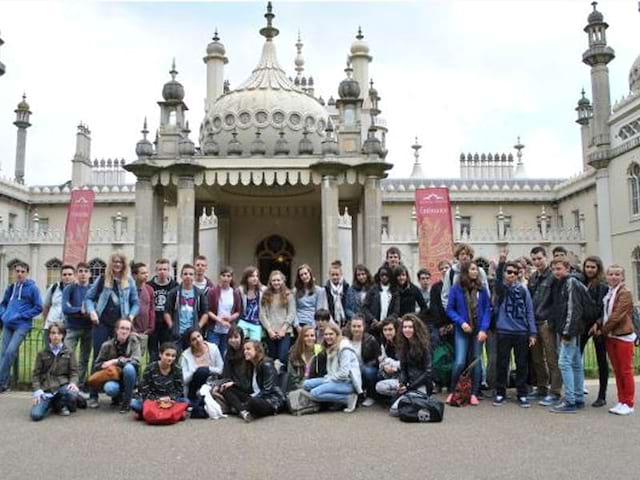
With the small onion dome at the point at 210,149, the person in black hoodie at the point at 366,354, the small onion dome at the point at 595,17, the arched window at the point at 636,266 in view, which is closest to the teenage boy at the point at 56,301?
the person in black hoodie at the point at 366,354

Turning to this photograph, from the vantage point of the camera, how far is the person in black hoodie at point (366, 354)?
7.33 metres

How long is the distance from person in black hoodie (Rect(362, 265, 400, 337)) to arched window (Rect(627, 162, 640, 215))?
947 inches

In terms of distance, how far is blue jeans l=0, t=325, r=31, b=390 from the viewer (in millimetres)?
8156

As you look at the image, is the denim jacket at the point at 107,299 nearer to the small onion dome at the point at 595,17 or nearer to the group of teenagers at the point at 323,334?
the group of teenagers at the point at 323,334

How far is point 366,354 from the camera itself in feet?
24.2

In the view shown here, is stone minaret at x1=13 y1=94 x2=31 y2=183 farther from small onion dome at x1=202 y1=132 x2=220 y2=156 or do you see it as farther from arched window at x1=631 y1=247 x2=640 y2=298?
arched window at x1=631 y1=247 x2=640 y2=298

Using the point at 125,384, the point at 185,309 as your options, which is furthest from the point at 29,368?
the point at 185,309

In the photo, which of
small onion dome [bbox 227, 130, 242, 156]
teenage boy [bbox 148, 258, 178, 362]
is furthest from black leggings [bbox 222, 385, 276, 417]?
small onion dome [bbox 227, 130, 242, 156]

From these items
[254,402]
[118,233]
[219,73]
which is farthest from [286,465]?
[118,233]

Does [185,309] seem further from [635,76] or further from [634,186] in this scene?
[635,76]

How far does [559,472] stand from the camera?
4633mm

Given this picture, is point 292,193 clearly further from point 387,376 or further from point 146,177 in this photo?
point 387,376

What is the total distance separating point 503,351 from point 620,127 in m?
26.2

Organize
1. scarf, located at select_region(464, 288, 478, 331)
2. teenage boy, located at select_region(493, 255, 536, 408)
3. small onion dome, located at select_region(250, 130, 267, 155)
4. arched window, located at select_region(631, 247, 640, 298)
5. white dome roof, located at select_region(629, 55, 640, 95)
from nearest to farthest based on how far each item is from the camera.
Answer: teenage boy, located at select_region(493, 255, 536, 408)
scarf, located at select_region(464, 288, 478, 331)
small onion dome, located at select_region(250, 130, 267, 155)
arched window, located at select_region(631, 247, 640, 298)
white dome roof, located at select_region(629, 55, 640, 95)
